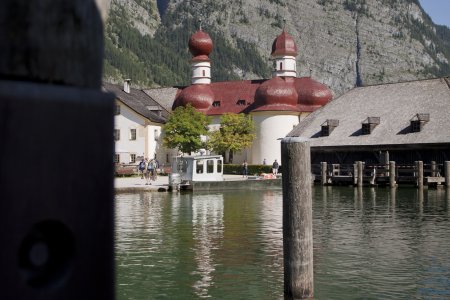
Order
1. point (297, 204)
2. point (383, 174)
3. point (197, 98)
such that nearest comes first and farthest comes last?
point (297, 204)
point (383, 174)
point (197, 98)

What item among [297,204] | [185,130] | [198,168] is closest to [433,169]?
[198,168]

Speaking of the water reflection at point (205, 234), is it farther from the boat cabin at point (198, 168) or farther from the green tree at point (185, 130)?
the green tree at point (185, 130)

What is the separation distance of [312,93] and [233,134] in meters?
10.9

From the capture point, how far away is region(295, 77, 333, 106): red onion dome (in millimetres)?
71812

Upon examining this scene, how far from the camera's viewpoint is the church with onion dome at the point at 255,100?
6888cm

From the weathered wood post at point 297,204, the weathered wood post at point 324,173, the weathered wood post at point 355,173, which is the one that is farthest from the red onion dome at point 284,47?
the weathered wood post at point 297,204

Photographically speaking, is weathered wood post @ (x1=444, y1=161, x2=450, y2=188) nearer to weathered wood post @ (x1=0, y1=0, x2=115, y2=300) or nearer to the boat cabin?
the boat cabin

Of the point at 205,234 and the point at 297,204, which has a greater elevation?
the point at 297,204

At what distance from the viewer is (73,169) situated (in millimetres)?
1367

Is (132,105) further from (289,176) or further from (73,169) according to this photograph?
(73,169)

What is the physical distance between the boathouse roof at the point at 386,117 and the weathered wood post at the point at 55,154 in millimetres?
46535

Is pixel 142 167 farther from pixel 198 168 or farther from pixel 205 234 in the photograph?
pixel 205 234

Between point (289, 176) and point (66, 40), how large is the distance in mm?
8885

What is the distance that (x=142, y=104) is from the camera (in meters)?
74.4
